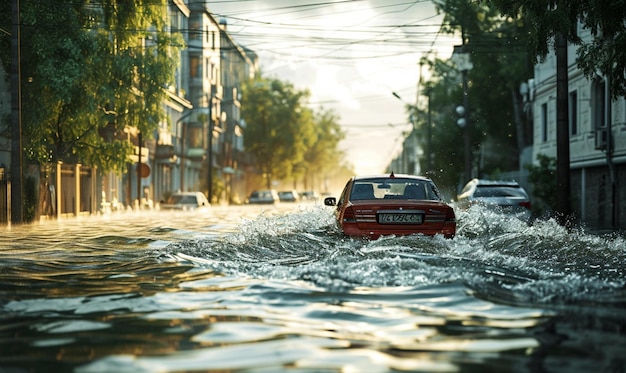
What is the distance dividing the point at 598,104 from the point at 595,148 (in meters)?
2.64

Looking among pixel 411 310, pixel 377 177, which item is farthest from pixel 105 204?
pixel 411 310

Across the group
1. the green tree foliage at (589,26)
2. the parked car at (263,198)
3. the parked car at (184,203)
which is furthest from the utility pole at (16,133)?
the parked car at (263,198)

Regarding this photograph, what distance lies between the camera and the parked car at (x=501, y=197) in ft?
78.2

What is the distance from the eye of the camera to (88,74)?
31.7 meters

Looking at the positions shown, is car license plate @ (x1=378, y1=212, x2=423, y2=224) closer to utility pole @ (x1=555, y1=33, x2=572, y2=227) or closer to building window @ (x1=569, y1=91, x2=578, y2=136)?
utility pole @ (x1=555, y1=33, x2=572, y2=227)

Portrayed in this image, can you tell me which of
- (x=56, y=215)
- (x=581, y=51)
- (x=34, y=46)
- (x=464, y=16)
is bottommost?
(x=56, y=215)

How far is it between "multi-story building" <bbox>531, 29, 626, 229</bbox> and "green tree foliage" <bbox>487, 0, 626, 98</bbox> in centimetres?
935

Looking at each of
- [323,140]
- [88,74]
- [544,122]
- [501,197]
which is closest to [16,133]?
[88,74]

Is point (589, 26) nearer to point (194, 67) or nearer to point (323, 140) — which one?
point (194, 67)

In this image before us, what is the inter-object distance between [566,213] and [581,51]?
627 centimetres

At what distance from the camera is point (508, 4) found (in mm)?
16922

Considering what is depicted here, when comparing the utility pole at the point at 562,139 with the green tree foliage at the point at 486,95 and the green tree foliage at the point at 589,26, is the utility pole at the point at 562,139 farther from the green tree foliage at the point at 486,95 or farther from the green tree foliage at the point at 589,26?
the green tree foliage at the point at 486,95

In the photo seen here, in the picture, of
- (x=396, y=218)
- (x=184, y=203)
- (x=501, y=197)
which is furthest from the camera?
(x=184, y=203)

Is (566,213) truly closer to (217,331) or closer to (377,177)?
(377,177)
